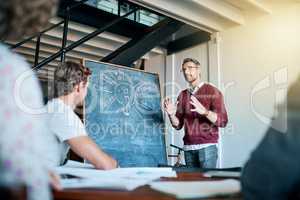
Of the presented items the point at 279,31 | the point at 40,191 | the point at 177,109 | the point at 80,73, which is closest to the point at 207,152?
the point at 177,109

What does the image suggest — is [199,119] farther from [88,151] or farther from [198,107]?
[88,151]

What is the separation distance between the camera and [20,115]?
55 cm

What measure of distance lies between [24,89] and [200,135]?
7.22 ft

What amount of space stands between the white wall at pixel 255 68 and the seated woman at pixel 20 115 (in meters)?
3.06

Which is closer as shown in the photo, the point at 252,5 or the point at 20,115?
the point at 20,115

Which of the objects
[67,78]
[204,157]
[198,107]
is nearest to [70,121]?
[67,78]

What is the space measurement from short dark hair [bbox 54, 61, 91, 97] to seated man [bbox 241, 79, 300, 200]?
1307 millimetres

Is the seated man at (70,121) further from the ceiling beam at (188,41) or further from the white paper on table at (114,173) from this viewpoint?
the ceiling beam at (188,41)

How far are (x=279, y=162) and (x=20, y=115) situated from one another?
0.47 m

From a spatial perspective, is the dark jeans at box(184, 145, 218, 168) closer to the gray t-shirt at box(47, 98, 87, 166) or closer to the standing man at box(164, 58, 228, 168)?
the standing man at box(164, 58, 228, 168)

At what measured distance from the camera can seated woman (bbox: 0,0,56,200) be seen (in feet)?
1.73

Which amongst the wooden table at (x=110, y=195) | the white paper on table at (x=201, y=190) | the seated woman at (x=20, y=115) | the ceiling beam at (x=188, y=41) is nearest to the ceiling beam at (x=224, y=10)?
the ceiling beam at (x=188, y=41)

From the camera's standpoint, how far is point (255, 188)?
636 millimetres

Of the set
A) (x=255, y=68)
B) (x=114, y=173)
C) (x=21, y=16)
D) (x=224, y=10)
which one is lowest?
(x=114, y=173)
